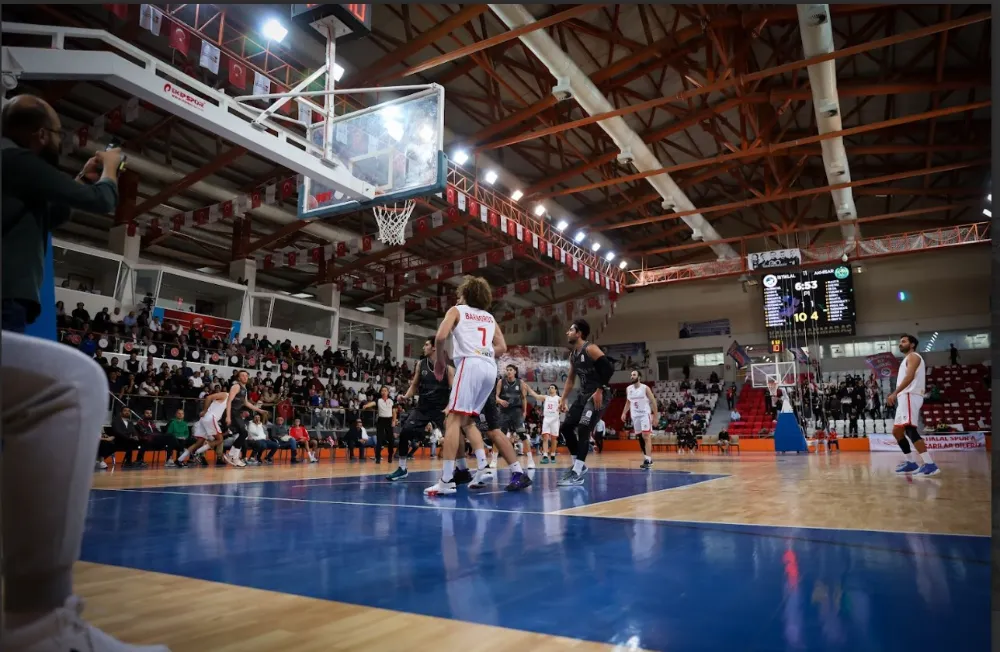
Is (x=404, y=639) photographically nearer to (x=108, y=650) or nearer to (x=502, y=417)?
(x=108, y=650)

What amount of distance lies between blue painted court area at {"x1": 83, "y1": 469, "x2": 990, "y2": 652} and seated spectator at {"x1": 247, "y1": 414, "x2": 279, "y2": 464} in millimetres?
9542

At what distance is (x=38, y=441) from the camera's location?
120 cm

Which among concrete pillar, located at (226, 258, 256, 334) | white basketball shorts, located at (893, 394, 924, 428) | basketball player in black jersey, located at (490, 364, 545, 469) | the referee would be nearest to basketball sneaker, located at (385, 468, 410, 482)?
basketball player in black jersey, located at (490, 364, 545, 469)

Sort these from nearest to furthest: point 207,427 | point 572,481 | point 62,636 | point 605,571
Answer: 1. point 62,636
2. point 605,571
3. point 572,481
4. point 207,427

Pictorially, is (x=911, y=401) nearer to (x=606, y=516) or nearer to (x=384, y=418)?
(x=606, y=516)

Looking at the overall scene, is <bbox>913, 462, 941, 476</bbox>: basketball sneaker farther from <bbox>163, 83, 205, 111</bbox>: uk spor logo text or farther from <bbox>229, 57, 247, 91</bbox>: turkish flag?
<bbox>229, 57, 247, 91</bbox>: turkish flag

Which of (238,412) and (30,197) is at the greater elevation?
(30,197)

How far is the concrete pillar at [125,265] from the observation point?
65.4 ft

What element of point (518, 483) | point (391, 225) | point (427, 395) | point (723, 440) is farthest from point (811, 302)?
point (518, 483)

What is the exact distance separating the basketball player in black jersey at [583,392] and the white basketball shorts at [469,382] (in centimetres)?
161

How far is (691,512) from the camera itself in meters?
4.00

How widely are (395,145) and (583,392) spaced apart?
537cm

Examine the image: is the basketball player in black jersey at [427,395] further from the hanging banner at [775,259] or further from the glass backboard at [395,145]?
the hanging banner at [775,259]

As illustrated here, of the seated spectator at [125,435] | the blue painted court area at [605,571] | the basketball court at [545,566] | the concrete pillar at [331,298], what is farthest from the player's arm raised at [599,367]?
the concrete pillar at [331,298]
